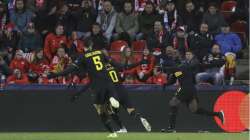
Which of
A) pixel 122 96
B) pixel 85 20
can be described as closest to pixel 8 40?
pixel 85 20

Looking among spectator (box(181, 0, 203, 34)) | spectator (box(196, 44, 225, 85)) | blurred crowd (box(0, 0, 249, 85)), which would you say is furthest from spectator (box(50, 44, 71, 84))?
spectator (box(181, 0, 203, 34))

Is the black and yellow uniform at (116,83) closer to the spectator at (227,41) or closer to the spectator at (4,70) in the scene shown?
the spectator at (4,70)

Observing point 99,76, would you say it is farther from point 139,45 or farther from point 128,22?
point 128,22

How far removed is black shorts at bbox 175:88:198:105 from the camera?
1708 centimetres

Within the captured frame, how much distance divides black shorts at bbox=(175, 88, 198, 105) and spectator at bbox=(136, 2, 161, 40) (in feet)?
12.2

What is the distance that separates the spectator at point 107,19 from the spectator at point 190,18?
1.96 metres

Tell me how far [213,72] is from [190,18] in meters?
2.46

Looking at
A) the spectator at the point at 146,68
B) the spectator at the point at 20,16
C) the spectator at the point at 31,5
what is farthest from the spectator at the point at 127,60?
the spectator at the point at 31,5

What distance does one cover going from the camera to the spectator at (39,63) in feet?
63.4

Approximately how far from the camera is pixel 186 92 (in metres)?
17.1

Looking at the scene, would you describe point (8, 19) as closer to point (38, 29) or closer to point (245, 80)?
point (38, 29)

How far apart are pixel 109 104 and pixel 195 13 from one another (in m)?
5.67

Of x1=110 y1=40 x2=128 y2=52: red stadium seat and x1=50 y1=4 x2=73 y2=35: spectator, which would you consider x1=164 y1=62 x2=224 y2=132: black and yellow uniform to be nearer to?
x1=110 y1=40 x2=128 y2=52: red stadium seat

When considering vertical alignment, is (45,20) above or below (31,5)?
below
